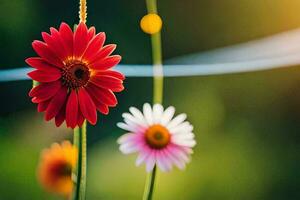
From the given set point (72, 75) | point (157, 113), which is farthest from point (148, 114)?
point (72, 75)

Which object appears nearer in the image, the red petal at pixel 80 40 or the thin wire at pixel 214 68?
the red petal at pixel 80 40

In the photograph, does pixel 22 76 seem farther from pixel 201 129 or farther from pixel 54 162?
pixel 201 129

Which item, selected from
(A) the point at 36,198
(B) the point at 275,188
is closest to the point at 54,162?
(A) the point at 36,198

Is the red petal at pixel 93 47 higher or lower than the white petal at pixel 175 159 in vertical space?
higher

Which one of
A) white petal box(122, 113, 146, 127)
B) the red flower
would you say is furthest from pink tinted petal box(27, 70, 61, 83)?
white petal box(122, 113, 146, 127)

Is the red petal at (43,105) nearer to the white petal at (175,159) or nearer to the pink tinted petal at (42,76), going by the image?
the pink tinted petal at (42,76)

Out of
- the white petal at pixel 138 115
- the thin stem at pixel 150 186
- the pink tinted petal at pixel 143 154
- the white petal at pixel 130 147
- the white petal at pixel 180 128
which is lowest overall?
the thin stem at pixel 150 186

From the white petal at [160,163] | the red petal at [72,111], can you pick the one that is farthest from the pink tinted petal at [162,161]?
the red petal at [72,111]
